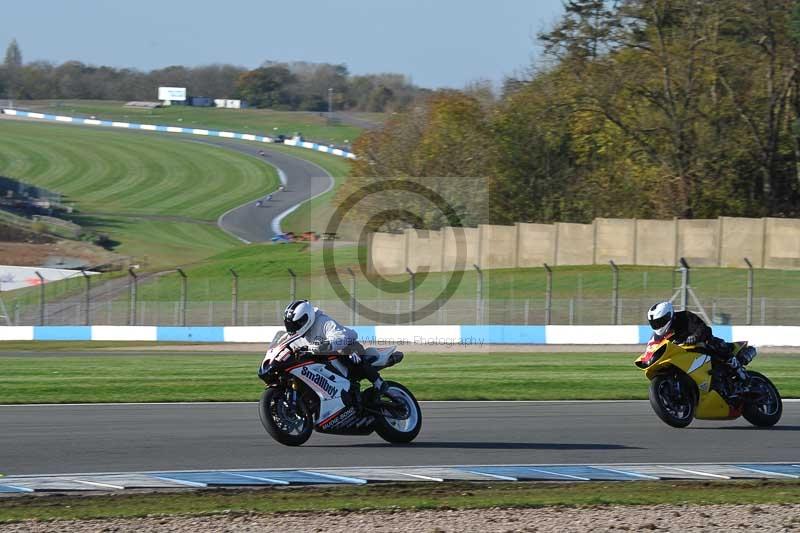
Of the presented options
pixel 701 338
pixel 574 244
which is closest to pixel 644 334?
pixel 574 244

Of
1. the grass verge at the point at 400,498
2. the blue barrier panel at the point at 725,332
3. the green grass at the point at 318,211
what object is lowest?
the blue barrier panel at the point at 725,332

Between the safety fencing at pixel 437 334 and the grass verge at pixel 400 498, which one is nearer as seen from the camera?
the grass verge at pixel 400 498

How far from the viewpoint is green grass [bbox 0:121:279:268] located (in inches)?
2911

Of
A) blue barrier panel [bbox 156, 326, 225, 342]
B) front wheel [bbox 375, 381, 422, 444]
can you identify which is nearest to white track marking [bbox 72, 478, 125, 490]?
front wheel [bbox 375, 381, 422, 444]

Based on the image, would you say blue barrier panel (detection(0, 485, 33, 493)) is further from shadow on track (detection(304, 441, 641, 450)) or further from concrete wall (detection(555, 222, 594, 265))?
concrete wall (detection(555, 222, 594, 265))

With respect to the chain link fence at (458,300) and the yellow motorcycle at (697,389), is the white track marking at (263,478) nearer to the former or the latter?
the yellow motorcycle at (697,389)

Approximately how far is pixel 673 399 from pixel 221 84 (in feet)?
542

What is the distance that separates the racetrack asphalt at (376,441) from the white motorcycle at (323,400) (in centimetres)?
20

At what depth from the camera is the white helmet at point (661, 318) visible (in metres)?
13.0

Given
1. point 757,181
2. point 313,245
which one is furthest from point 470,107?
point 757,181

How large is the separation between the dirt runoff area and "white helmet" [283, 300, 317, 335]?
3.10m

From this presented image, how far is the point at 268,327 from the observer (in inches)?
1383

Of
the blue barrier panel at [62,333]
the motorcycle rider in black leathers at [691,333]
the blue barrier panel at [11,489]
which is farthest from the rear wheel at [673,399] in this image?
the blue barrier panel at [62,333]

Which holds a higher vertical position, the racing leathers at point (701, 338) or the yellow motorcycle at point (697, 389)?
the racing leathers at point (701, 338)
